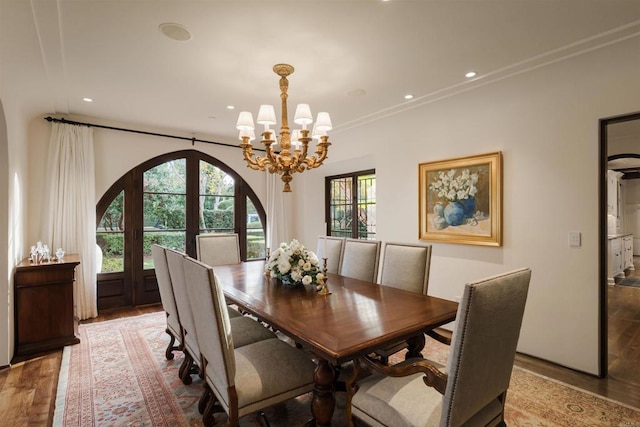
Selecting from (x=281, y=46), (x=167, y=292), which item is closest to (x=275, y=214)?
(x=167, y=292)

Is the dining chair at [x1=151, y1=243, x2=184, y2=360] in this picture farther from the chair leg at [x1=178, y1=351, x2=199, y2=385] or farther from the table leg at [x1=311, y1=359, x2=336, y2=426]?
the table leg at [x1=311, y1=359, x2=336, y2=426]

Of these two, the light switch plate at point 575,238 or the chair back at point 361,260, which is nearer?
the light switch plate at point 575,238

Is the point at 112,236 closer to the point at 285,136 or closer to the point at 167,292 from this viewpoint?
the point at 167,292

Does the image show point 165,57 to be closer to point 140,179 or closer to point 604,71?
point 140,179

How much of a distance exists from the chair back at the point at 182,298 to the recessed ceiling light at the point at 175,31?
59.9 inches

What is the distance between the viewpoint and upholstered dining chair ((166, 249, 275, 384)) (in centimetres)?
198

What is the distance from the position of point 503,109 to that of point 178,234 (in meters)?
4.52

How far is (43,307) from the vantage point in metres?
3.19

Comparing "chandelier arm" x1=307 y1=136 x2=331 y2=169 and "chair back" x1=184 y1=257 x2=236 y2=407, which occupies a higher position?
"chandelier arm" x1=307 y1=136 x2=331 y2=169

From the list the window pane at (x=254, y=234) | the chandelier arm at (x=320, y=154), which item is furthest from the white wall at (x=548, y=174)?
the window pane at (x=254, y=234)

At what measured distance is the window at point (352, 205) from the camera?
526 centimetres

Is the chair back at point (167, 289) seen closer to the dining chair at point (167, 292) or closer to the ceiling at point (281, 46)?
the dining chair at point (167, 292)

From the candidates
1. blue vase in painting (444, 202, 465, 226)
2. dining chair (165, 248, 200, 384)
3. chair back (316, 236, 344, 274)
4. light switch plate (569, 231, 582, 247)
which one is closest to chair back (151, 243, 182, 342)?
dining chair (165, 248, 200, 384)

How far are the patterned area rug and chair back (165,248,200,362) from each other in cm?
40
